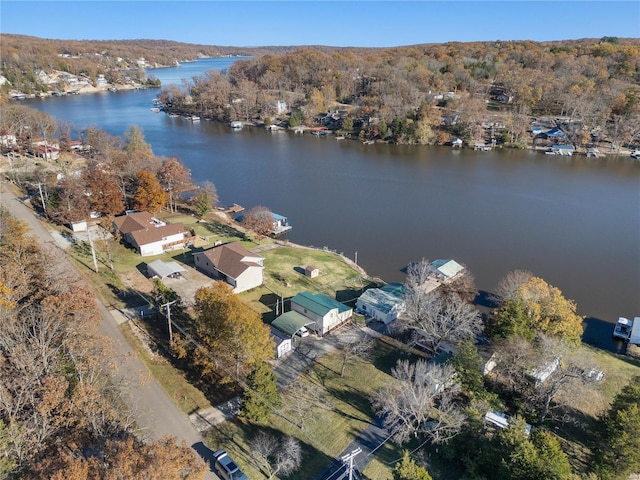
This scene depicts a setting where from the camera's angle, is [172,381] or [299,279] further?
Result: [299,279]

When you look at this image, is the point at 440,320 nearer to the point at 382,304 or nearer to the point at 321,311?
the point at 382,304

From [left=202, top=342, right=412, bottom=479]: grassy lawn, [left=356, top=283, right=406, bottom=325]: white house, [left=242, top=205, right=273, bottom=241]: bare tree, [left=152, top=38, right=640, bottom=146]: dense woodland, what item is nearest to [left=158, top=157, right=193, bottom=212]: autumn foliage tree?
[left=242, top=205, right=273, bottom=241]: bare tree

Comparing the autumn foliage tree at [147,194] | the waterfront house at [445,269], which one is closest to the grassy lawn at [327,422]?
the waterfront house at [445,269]

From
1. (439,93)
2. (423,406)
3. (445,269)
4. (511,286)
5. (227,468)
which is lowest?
(227,468)

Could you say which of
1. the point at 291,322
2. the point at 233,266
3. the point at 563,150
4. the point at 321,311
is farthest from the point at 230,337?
the point at 563,150

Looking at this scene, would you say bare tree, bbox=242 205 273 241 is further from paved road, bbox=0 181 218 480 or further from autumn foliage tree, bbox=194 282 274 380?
autumn foliage tree, bbox=194 282 274 380
